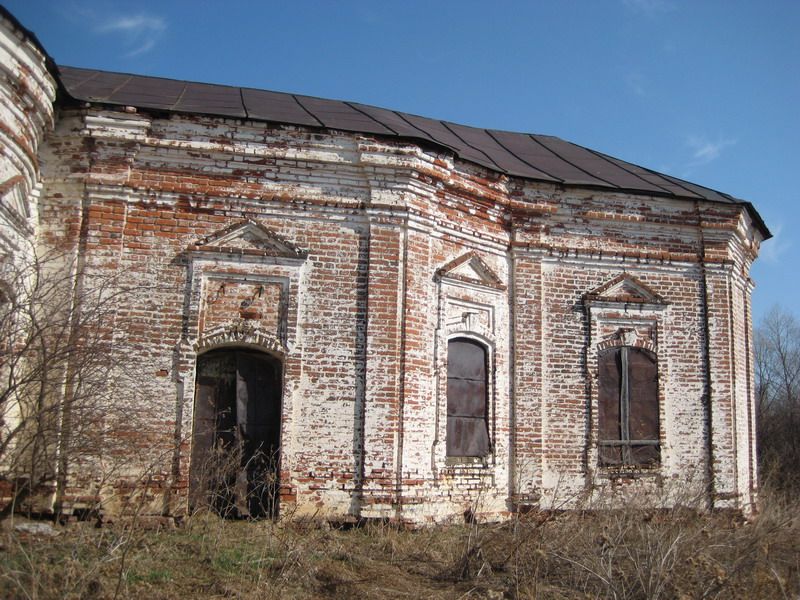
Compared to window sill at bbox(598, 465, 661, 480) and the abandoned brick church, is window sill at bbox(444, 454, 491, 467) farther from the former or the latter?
window sill at bbox(598, 465, 661, 480)

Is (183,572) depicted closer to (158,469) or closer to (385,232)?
(158,469)

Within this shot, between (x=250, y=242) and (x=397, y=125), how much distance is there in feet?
9.45

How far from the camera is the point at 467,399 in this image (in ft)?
31.8

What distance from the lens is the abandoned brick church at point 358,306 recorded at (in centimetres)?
834

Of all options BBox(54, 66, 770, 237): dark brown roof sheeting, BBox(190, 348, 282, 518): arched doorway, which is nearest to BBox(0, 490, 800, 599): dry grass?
BBox(190, 348, 282, 518): arched doorway

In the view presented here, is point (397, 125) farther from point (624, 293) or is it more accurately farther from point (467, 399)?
point (624, 293)

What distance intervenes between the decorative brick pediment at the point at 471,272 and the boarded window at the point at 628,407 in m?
1.95

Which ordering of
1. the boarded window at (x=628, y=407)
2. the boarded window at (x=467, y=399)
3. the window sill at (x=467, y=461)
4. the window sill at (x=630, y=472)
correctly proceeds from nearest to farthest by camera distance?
the window sill at (x=467, y=461)
the boarded window at (x=467, y=399)
the window sill at (x=630, y=472)
the boarded window at (x=628, y=407)

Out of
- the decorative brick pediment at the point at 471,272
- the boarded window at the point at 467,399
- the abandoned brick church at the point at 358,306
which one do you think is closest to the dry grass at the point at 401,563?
the abandoned brick church at the point at 358,306

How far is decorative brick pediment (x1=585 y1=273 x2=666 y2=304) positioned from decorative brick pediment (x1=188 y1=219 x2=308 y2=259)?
13.9 feet

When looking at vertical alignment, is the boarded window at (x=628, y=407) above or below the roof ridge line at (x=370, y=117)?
below

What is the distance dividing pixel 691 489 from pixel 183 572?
7032 millimetres

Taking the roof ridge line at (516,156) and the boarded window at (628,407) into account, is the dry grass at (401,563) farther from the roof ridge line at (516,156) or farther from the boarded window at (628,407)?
the roof ridge line at (516,156)

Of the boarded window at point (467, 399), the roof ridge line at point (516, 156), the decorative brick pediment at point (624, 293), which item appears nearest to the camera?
the boarded window at point (467, 399)
